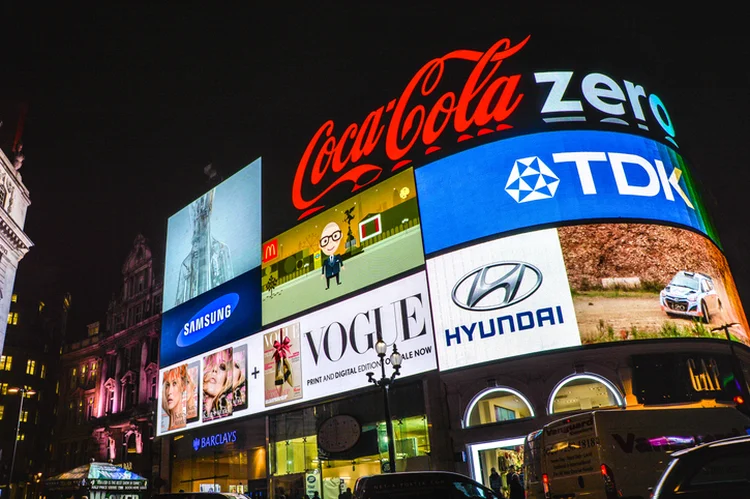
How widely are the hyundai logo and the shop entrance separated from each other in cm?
556

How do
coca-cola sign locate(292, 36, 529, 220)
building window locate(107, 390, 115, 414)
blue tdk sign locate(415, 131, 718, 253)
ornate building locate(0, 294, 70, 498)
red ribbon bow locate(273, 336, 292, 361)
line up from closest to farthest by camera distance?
1. blue tdk sign locate(415, 131, 718, 253)
2. coca-cola sign locate(292, 36, 529, 220)
3. red ribbon bow locate(273, 336, 292, 361)
4. building window locate(107, 390, 115, 414)
5. ornate building locate(0, 294, 70, 498)

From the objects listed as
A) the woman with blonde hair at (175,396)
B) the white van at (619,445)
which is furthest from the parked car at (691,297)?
the woman with blonde hair at (175,396)

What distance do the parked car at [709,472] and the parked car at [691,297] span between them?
19009 mm

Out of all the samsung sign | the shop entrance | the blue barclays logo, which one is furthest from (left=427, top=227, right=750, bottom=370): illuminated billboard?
the blue barclays logo

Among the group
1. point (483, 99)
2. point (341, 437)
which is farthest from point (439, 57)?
point (341, 437)

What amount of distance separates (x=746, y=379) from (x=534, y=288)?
11.0 metres

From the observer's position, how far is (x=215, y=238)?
40469mm

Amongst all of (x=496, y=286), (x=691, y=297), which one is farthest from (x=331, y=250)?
(x=691, y=297)

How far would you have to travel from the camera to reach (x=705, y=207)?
2861cm

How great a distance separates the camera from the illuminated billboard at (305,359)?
26.5m

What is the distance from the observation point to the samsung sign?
22609 millimetres

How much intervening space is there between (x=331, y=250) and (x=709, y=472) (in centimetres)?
2684

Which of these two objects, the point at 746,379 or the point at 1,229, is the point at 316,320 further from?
the point at 1,229

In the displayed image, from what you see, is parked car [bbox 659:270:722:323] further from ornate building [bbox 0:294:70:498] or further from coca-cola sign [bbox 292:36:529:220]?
ornate building [bbox 0:294:70:498]
